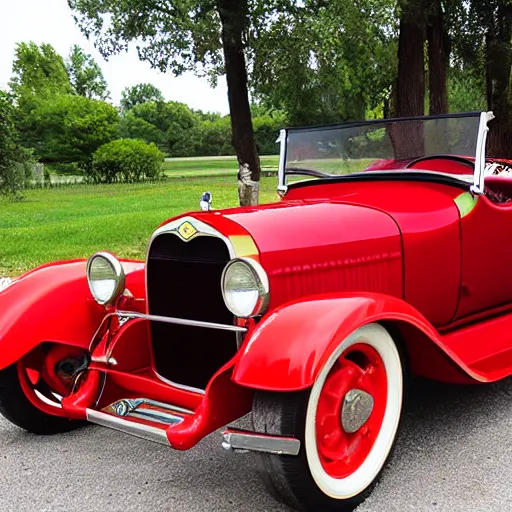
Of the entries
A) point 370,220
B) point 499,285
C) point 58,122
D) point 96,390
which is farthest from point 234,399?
point 58,122

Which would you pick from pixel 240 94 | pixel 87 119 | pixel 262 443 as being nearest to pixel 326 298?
pixel 262 443

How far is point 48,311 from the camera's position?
3275 millimetres

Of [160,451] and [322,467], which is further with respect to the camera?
[160,451]

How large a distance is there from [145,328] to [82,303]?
445mm

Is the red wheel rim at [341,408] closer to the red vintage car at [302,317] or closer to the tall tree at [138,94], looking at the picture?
the red vintage car at [302,317]

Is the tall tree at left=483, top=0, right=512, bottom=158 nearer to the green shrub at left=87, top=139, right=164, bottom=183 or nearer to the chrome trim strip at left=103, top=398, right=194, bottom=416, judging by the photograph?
the chrome trim strip at left=103, top=398, right=194, bottom=416

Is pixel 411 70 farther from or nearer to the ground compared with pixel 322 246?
farther from the ground

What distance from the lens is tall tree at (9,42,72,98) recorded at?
54000 millimetres

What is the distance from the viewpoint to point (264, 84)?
11.1m

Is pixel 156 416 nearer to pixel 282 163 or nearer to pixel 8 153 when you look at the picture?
pixel 282 163

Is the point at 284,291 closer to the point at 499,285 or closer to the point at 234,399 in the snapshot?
the point at 234,399

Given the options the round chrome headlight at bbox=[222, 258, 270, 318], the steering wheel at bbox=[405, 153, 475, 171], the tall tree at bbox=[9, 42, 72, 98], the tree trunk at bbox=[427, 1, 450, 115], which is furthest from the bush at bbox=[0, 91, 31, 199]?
the tall tree at bbox=[9, 42, 72, 98]

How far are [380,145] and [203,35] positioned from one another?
6106mm

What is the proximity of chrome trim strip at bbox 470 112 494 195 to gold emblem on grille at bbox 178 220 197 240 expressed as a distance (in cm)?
174
